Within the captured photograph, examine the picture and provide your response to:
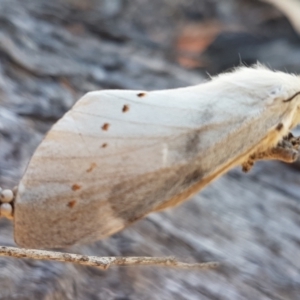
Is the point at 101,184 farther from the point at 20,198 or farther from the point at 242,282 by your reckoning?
the point at 242,282

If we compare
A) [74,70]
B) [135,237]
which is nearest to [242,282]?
[135,237]

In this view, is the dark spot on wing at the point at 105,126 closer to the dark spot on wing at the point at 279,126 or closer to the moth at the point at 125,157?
the moth at the point at 125,157

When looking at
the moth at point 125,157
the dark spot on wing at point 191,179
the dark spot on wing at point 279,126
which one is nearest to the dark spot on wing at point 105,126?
the moth at point 125,157

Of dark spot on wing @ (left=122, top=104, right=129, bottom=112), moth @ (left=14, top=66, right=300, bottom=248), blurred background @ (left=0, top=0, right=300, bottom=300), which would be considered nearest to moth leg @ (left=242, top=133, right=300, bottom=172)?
moth @ (left=14, top=66, right=300, bottom=248)

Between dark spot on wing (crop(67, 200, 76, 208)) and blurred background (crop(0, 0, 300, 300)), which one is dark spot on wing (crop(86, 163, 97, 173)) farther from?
blurred background (crop(0, 0, 300, 300))

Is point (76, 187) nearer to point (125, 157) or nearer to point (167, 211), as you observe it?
point (125, 157)

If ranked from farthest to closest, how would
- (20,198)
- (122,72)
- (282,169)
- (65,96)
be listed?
(122,72), (282,169), (65,96), (20,198)

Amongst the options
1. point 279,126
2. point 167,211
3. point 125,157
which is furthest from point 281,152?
point 167,211

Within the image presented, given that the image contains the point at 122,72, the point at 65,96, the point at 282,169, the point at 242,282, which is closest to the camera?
the point at 242,282
